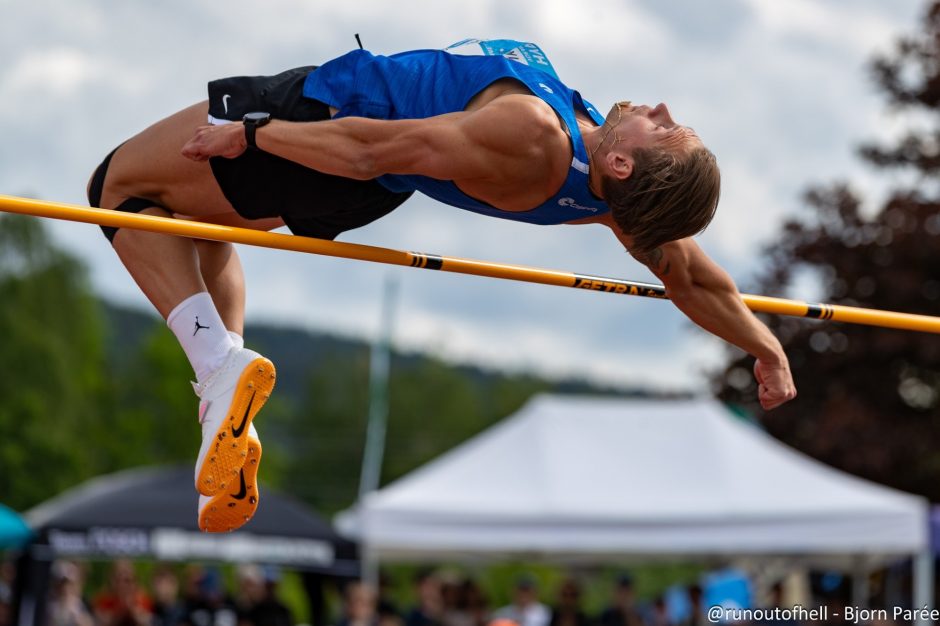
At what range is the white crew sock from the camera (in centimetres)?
371

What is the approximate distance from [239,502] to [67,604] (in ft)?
22.7

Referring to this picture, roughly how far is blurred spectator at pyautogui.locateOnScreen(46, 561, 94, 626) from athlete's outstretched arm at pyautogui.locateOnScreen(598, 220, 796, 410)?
6.51 m

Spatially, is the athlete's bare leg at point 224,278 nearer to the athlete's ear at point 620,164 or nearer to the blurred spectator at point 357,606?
the athlete's ear at point 620,164

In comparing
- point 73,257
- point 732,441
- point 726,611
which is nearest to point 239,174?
point 726,611

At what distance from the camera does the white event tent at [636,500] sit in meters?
9.45

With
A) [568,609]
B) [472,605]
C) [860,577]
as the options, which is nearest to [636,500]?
[568,609]

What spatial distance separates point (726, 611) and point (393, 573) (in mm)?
31068

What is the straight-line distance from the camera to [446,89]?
3.53 metres

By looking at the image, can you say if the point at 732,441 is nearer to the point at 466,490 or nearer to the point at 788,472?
the point at 788,472

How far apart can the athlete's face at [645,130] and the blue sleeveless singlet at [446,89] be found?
3.7 inches

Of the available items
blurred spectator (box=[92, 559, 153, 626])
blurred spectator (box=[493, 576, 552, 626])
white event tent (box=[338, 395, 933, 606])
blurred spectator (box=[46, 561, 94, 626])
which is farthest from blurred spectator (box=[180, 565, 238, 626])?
blurred spectator (box=[493, 576, 552, 626])

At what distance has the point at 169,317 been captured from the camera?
12.3ft

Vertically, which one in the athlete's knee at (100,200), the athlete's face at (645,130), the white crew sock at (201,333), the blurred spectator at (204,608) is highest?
the athlete's face at (645,130)

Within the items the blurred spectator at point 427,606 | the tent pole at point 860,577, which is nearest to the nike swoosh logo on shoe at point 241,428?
the blurred spectator at point 427,606
